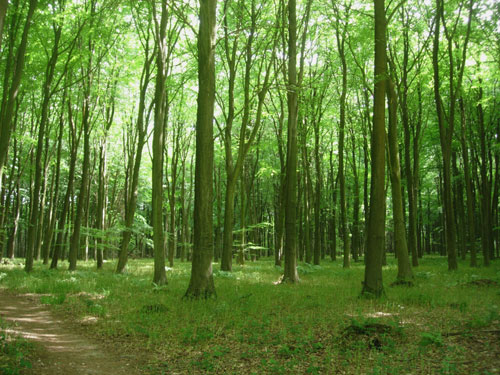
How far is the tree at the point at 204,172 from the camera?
898 cm

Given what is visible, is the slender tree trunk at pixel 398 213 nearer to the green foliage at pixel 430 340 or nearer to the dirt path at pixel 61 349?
the green foliage at pixel 430 340

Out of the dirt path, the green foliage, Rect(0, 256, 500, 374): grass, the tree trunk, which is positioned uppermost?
the tree trunk

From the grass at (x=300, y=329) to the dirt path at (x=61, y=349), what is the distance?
34 cm

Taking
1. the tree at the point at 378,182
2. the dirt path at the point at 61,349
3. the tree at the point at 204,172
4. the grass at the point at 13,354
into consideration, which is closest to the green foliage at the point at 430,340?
the tree at the point at 378,182

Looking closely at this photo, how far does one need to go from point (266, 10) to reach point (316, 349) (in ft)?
50.5

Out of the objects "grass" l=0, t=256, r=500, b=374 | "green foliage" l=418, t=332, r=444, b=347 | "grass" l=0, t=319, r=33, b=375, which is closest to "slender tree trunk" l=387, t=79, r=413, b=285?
"grass" l=0, t=256, r=500, b=374

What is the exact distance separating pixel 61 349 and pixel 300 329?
12.6 ft

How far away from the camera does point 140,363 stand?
509cm

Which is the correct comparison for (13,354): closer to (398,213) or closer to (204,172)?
(204,172)

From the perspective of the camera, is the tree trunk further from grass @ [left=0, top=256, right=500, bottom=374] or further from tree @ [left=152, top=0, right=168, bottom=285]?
tree @ [left=152, top=0, right=168, bottom=285]

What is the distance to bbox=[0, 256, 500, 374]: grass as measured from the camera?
15.5ft

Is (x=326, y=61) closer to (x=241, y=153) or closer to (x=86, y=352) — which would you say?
(x=241, y=153)

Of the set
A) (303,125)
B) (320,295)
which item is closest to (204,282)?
(320,295)

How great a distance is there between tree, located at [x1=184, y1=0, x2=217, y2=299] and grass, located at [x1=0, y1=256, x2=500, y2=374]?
614 millimetres
